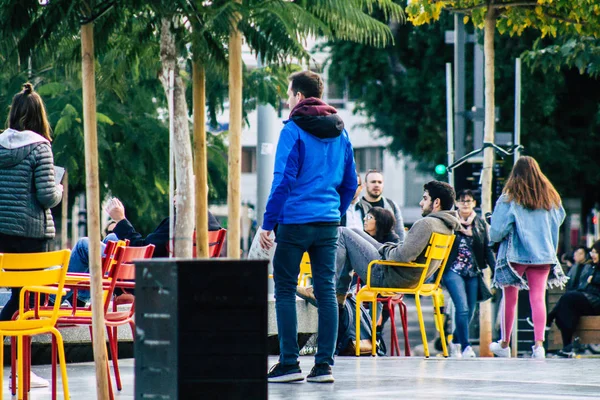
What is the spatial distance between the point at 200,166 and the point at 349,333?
14.6ft

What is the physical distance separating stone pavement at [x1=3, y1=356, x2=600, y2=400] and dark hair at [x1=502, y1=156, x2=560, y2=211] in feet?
5.28

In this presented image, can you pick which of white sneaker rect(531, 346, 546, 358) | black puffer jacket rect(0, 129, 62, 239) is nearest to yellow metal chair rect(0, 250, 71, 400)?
black puffer jacket rect(0, 129, 62, 239)

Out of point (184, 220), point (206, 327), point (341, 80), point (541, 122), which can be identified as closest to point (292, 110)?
point (184, 220)

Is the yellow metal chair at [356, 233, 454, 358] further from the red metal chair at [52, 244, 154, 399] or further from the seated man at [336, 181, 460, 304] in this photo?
the red metal chair at [52, 244, 154, 399]

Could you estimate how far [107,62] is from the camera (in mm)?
7949

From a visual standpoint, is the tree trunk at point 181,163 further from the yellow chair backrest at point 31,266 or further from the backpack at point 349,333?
the backpack at point 349,333

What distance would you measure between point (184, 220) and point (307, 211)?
943 millimetres

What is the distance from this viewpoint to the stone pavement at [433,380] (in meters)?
7.68

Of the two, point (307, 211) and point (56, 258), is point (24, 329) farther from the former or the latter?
point (307, 211)

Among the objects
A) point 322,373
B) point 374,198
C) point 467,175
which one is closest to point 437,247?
point 374,198

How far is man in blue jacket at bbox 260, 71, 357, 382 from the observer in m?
7.97

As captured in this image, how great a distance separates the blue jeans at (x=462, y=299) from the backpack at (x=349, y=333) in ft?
3.92

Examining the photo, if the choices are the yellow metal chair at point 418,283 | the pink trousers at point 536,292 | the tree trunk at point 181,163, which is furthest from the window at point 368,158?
the tree trunk at point 181,163

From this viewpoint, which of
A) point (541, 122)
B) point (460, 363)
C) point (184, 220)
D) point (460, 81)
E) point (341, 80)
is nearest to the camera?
point (184, 220)
